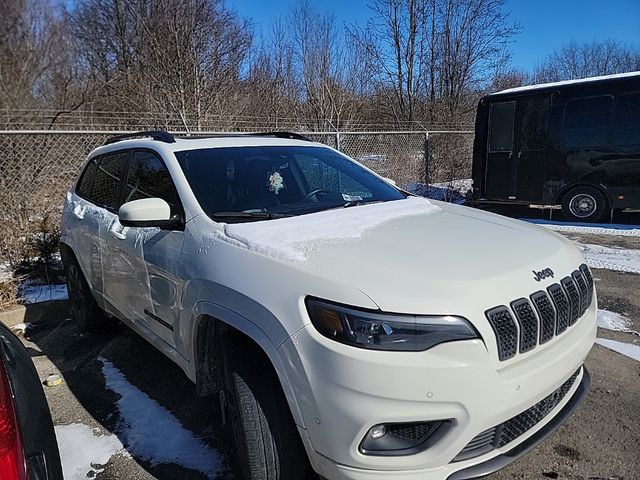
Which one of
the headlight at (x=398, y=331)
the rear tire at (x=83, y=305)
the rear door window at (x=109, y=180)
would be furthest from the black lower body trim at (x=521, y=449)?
the rear tire at (x=83, y=305)

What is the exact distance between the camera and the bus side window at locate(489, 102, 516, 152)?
930 cm

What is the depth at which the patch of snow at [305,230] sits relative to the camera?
2.10 meters

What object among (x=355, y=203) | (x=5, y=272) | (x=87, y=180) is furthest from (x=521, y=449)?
(x=5, y=272)

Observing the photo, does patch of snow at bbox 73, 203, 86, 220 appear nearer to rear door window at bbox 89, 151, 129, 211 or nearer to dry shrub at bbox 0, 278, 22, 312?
rear door window at bbox 89, 151, 129, 211

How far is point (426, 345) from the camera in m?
1.68

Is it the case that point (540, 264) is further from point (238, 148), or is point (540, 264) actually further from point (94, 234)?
point (94, 234)

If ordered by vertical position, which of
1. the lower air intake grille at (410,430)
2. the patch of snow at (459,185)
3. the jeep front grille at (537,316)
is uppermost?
the jeep front grille at (537,316)

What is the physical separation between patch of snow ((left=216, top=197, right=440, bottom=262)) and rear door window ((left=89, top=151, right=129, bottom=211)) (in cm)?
168

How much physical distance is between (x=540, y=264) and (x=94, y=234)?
126 inches

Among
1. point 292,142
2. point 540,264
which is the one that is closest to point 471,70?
point 292,142

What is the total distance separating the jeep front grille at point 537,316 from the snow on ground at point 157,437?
5.39ft

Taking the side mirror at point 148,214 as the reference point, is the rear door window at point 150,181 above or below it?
above

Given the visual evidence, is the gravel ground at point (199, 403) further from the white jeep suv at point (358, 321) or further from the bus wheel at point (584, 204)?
the bus wheel at point (584, 204)

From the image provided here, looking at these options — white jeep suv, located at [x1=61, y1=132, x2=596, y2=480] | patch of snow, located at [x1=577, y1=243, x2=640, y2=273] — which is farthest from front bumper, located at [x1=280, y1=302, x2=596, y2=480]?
patch of snow, located at [x1=577, y1=243, x2=640, y2=273]
